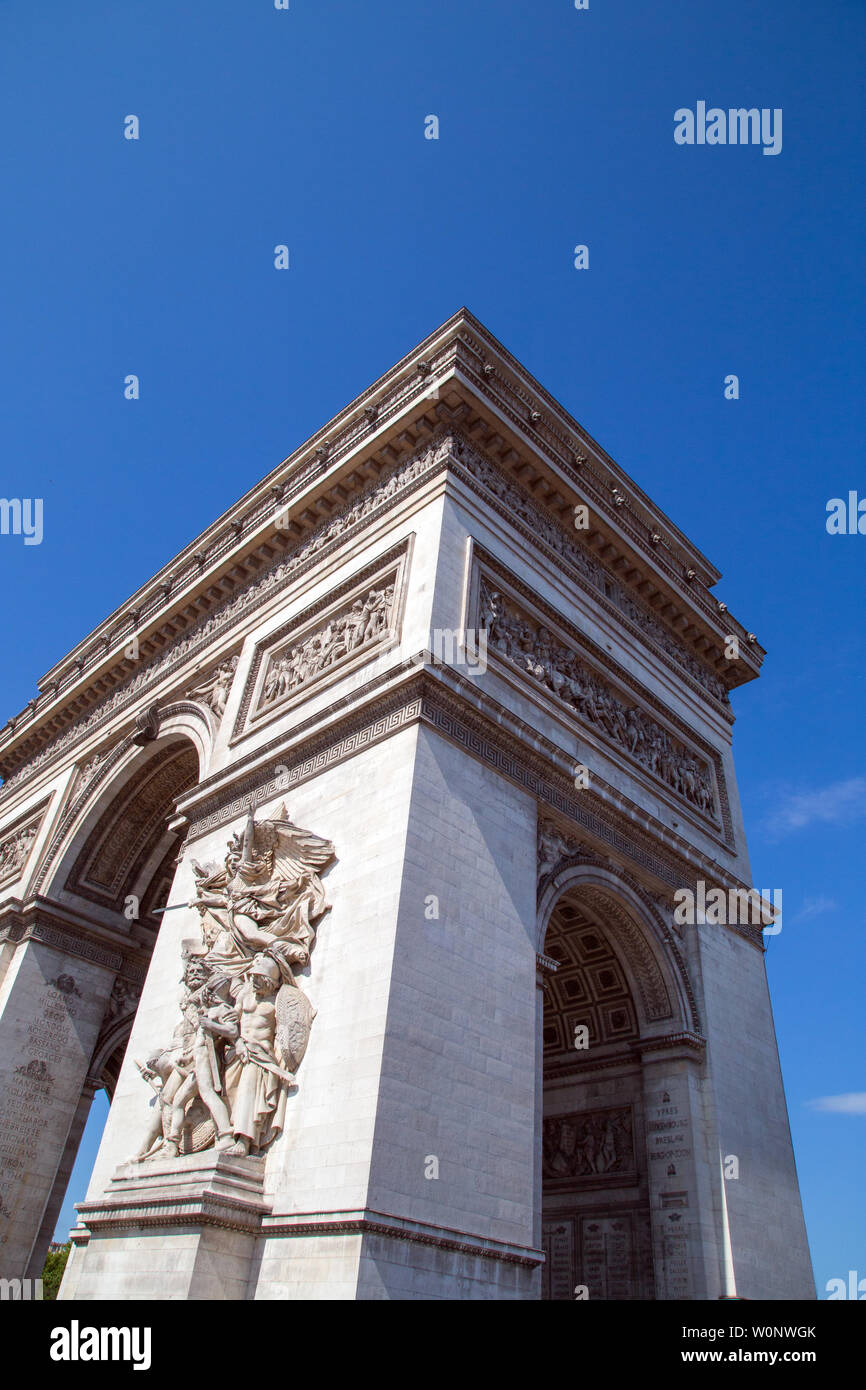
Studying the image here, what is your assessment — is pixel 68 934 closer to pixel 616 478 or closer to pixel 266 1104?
pixel 266 1104

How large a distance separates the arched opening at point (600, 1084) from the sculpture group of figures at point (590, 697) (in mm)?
2454

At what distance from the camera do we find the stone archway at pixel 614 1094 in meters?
11.0

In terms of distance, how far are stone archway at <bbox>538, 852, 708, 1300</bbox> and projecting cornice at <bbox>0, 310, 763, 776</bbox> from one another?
19.1 ft

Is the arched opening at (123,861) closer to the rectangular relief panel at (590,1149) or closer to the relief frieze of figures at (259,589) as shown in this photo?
the relief frieze of figures at (259,589)

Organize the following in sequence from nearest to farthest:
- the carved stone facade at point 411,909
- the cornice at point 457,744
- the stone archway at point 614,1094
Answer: the carved stone facade at point 411,909, the cornice at point 457,744, the stone archway at point 614,1094

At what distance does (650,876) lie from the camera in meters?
12.6

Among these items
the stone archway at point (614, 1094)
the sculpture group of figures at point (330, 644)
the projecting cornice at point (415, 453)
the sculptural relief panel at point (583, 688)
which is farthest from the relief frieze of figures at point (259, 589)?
the stone archway at point (614, 1094)

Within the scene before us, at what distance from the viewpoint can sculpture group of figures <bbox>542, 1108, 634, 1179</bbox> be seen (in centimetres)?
1179

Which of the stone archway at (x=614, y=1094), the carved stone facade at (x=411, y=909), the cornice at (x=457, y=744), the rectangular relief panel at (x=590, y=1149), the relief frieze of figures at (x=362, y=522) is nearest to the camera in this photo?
the carved stone facade at (x=411, y=909)

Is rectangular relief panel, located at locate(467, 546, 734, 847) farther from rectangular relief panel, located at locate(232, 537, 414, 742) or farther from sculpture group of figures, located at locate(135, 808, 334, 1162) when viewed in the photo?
sculpture group of figures, located at locate(135, 808, 334, 1162)

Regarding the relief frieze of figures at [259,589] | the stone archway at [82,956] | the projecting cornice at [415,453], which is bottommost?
the stone archway at [82,956]

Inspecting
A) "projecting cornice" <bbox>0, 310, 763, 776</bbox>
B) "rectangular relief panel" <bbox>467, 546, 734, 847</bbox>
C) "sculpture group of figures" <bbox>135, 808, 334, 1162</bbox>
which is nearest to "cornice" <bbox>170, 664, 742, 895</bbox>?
"rectangular relief panel" <bbox>467, 546, 734, 847</bbox>

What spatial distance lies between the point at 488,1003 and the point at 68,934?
31.4 ft
